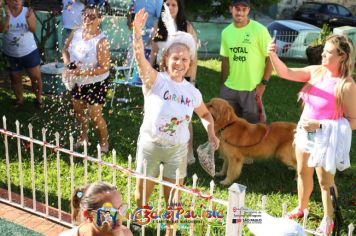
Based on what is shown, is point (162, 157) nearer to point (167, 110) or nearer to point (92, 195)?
point (167, 110)

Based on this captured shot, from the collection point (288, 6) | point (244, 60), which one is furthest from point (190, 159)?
point (288, 6)

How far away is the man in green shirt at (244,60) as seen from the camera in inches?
204

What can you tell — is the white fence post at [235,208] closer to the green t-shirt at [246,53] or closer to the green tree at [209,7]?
the green t-shirt at [246,53]

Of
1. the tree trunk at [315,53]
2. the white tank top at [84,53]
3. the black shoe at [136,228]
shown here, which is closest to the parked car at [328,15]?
the tree trunk at [315,53]

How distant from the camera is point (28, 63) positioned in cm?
710

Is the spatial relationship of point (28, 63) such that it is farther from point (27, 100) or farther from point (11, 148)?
point (11, 148)

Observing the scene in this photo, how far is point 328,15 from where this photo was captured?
2183cm

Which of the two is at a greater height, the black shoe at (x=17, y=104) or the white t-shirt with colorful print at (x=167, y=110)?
the white t-shirt with colorful print at (x=167, y=110)

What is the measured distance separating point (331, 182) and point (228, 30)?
2142 mm

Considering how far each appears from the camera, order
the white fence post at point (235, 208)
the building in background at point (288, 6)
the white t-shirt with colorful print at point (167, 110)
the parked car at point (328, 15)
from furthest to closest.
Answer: the building in background at point (288, 6) → the parked car at point (328, 15) → the white t-shirt with colorful print at point (167, 110) → the white fence post at point (235, 208)

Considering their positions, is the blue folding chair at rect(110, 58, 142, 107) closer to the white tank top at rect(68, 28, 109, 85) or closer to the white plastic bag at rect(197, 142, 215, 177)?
the white tank top at rect(68, 28, 109, 85)

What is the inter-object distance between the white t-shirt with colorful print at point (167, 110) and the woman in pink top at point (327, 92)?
101 cm

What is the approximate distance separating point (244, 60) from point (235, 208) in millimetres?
2654

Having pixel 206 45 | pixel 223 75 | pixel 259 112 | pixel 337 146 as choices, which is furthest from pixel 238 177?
pixel 206 45
